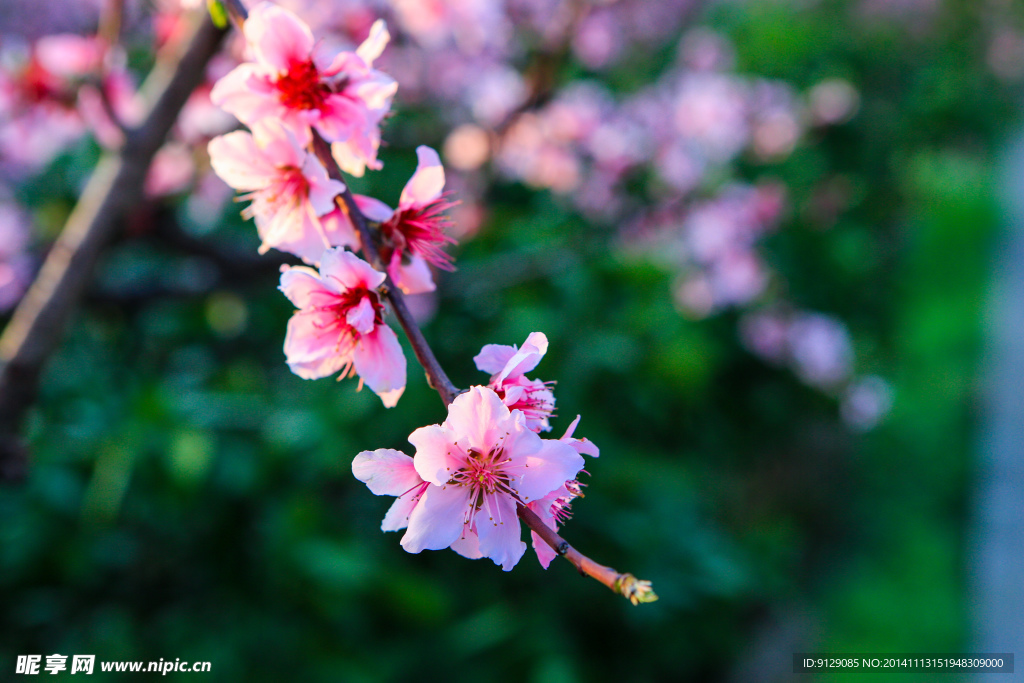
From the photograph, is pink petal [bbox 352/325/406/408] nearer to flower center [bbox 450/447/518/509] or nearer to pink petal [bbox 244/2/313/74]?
flower center [bbox 450/447/518/509]

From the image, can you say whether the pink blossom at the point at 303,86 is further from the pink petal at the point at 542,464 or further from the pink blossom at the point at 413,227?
the pink petal at the point at 542,464

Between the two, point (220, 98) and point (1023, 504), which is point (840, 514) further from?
point (220, 98)

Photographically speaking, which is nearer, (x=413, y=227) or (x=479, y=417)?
(x=479, y=417)

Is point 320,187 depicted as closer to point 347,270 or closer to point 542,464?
point 347,270

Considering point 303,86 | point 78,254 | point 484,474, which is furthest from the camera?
point 78,254

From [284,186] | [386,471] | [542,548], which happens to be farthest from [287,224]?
[542,548]

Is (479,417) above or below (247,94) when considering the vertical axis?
below

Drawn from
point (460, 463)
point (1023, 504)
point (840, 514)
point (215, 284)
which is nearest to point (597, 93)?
point (215, 284)
